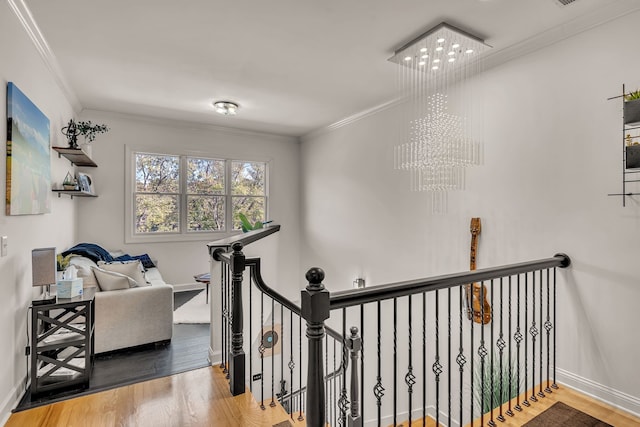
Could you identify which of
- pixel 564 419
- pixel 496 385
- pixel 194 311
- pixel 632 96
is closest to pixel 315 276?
pixel 564 419

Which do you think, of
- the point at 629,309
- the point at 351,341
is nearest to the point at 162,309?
the point at 351,341

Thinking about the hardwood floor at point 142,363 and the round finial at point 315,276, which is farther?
the hardwood floor at point 142,363

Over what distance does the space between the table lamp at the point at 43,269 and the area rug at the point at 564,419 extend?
3354 mm

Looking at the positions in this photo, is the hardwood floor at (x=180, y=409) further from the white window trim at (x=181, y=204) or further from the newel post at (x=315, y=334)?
the white window trim at (x=181, y=204)

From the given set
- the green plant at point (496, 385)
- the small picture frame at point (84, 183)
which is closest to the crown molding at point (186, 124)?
the small picture frame at point (84, 183)

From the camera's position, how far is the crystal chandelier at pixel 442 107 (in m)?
2.87

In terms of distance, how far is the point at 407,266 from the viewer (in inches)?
161

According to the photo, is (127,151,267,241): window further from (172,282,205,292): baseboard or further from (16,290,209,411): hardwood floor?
(16,290,209,411): hardwood floor

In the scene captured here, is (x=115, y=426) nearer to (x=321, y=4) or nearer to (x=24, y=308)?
(x=24, y=308)

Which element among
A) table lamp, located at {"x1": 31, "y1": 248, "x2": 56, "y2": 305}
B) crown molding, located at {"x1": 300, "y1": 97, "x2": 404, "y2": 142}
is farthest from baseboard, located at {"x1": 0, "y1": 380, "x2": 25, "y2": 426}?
crown molding, located at {"x1": 300, "y1": 97, "x2": 404, "y2": 142}

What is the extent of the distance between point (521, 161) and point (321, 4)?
205 cm

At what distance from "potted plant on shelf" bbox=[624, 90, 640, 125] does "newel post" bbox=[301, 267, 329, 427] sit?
2249 millimetres

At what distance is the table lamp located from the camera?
241 cm

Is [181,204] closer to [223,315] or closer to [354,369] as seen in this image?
[223,315]
